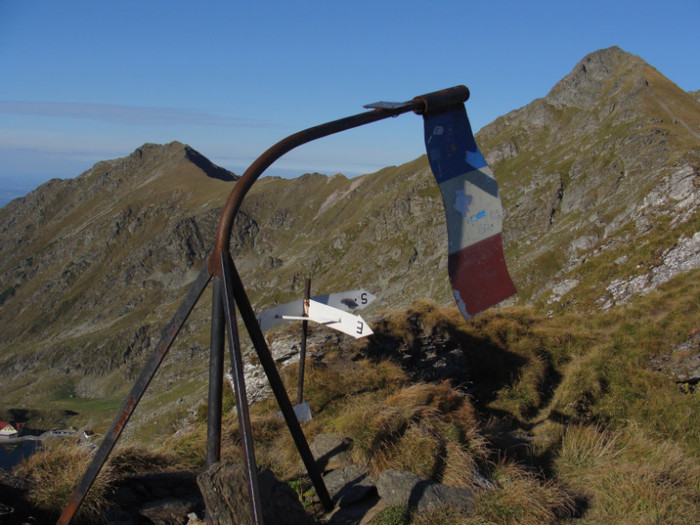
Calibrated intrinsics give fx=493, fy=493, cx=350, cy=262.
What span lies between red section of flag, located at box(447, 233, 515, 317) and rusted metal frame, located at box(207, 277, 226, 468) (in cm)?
258

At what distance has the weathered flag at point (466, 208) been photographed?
5590 mm

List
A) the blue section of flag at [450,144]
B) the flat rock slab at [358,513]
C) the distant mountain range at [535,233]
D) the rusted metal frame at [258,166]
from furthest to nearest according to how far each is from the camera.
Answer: the distant mountain range at [535,233] → the flat rock slab at [358,513] → the blue section of flag at [450,144] → the rusted metal frame at [258,166]

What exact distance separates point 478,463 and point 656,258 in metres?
23.3

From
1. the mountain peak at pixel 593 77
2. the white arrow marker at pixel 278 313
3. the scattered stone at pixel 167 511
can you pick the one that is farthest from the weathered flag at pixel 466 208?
the mountain peak at pixel 593 77

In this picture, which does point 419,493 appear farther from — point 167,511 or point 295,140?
Answer: point 295,140

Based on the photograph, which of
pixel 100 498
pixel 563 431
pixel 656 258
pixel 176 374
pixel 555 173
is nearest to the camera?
pixel 100 498

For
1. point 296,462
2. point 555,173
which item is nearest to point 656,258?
point 296,462

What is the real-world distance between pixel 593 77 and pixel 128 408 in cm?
15864

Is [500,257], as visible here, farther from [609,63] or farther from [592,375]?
[609,63]

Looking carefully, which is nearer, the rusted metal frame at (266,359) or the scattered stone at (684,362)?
the rusted metal frame at (266,359)

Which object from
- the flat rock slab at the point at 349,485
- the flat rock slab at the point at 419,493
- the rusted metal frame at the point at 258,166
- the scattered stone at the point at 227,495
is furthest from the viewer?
the flat rock slab at the point at 349,485

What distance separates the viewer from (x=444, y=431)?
759 centimetres

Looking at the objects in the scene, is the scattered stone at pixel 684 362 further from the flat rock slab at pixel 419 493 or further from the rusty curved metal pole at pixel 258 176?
the rusty curved metal pole at pixel 258 176

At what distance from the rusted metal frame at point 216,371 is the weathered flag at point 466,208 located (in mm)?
2561
